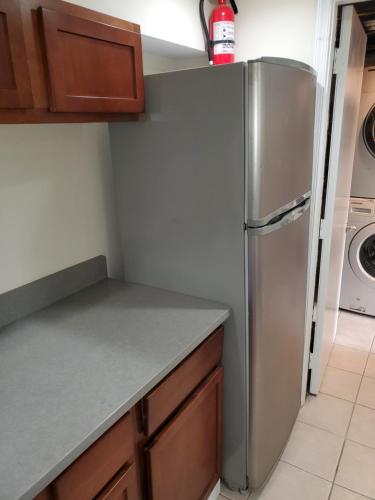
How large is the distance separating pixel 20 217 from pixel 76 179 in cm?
29

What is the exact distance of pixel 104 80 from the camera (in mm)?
1140

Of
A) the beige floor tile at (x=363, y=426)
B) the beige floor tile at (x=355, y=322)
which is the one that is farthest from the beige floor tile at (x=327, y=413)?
the beige floor tile at (x=355, y=322)

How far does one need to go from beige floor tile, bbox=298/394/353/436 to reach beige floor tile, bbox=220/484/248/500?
599 mm

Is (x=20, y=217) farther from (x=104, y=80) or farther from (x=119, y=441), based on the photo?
→ (x=119, y=441)

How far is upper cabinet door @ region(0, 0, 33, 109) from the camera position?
0.86 meters

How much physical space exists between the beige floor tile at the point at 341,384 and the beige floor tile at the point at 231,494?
0.90m

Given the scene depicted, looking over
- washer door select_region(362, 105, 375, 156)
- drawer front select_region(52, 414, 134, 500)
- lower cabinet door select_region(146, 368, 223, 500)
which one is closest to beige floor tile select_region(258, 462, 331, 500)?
lower cabinet door select_region(146, 368, 223, 500)

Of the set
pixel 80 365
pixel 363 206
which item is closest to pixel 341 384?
pixel 363 206

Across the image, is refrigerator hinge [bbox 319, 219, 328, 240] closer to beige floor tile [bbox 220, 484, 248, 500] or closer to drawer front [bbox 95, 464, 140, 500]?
beige floor tile [bbox 220, 484, 248, 500]

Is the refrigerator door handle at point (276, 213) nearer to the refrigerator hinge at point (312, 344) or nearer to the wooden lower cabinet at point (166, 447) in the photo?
the wooden lower cabinet at point (166, 447)

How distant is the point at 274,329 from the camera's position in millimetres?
1500

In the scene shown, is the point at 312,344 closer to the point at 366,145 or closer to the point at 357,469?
the point at 357,469

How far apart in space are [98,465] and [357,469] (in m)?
1.44

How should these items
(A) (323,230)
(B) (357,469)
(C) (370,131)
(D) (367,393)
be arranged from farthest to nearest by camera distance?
1. (C) (370,131)
2. (D) (367,393)
3. (A) (323,230)
4. (B) (357,469)
